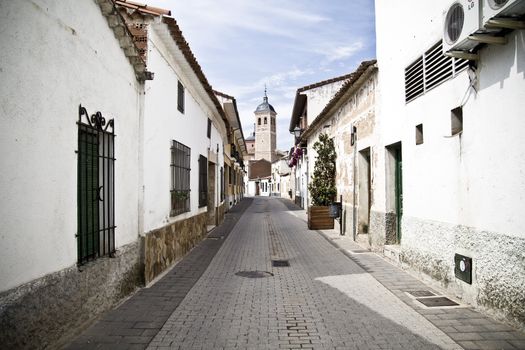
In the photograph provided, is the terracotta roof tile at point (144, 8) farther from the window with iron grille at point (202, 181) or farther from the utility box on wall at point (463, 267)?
the utility box on wall at point (463, 267)

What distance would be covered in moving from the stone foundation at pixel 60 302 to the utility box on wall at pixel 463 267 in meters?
4.62

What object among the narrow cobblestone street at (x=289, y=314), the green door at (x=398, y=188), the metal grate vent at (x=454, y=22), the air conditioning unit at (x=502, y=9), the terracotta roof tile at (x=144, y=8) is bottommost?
the narrow cobblestone street at (x=289, y=314)

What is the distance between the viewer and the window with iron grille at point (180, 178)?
26.7 feet

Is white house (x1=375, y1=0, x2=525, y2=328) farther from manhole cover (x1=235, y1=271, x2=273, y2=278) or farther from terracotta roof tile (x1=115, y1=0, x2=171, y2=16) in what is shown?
terracotta roof tile (x1=115, y1=0, x2=171, y2=16)

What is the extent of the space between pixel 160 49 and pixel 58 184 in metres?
4.22

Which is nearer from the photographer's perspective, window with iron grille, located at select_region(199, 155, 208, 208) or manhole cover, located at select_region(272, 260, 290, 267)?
manhole cover, located at select_region(272, 260, 290, 267)

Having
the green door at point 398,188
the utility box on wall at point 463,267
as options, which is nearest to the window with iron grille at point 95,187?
the utility box on wall at point 463,267

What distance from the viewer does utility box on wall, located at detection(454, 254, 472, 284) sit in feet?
16.4

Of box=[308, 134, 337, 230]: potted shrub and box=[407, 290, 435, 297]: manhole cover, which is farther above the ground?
box=[308, 134, 337, 230]: potted shrub

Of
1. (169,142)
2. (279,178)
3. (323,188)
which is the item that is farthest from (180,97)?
(279,178)

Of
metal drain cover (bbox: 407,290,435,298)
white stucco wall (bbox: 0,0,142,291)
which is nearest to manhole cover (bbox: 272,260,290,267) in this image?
metal drain cover (bbox: 407,290,435,298)

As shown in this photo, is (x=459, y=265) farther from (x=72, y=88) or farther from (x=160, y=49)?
(x=160, y=49)

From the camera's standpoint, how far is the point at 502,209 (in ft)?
14.2

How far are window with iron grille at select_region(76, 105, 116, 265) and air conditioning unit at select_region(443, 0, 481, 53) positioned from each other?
14.5 ft
